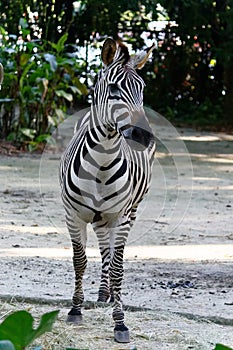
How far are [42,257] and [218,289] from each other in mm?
1633

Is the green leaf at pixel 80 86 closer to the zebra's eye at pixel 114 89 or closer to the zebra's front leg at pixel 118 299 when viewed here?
the zebra's front leg at pixel 118 299

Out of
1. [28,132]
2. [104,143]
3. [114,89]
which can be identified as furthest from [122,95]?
[28,132]

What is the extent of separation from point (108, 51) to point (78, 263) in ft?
4.36

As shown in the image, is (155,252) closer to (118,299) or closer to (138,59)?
(118,299)

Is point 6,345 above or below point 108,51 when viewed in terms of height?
below

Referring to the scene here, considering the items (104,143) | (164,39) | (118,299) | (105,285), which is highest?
(104,143)

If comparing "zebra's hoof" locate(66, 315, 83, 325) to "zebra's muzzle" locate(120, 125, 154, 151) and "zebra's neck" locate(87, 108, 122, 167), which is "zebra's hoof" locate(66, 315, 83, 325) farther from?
"zebra's muzzle" locate(120, 125, 154, 151)

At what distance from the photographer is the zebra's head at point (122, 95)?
4.39 meters

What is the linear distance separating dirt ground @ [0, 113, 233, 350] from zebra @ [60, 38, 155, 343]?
47 cm

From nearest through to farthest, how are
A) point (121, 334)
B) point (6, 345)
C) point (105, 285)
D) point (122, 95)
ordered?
point (6, 345), point (122, 95), point (121, 334), point (105, 285)

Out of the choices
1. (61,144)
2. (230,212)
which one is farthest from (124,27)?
(230,212)

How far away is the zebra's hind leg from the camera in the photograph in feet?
16.3

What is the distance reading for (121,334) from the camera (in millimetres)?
4676

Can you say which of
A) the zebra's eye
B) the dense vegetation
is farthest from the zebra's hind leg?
the dense vegetation
